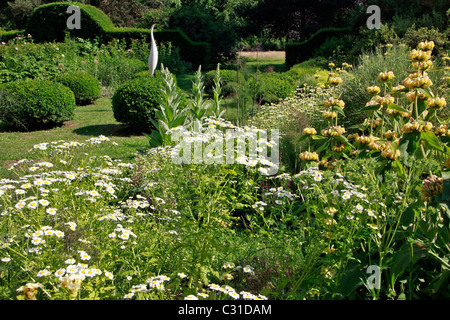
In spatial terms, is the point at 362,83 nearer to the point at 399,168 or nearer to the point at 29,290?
the point at 399,168

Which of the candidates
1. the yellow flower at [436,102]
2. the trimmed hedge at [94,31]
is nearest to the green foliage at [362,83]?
the yellow flower at [436,102]

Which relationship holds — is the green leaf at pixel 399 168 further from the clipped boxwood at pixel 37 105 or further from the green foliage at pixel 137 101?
the clipped boxwood at pixel 37 105

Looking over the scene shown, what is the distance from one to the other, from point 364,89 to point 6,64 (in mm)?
9858

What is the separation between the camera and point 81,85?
10219 millimetres

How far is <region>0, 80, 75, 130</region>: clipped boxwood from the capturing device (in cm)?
788

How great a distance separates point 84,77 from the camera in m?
10.4

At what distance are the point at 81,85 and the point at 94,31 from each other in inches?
369

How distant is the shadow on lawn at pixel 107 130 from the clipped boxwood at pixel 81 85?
7.94ft

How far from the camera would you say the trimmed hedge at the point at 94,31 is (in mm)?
18141

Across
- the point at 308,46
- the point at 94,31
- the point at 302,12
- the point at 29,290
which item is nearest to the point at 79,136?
the point at 29,290
